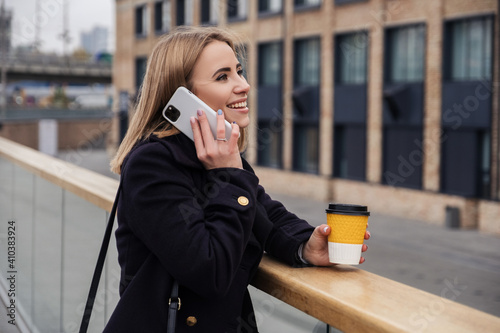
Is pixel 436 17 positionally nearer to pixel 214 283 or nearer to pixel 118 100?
pixel 214 283

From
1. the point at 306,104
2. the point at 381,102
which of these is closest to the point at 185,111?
the point at 381,102

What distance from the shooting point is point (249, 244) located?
93.4 inches

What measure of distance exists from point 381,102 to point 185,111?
22.1 metres

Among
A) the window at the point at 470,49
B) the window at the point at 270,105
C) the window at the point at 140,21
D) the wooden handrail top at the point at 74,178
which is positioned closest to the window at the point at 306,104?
the window at the point at 270,105

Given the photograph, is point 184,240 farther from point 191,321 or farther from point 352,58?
point 352,58

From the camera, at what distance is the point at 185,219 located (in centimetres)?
209

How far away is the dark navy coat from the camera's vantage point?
2.08 meters

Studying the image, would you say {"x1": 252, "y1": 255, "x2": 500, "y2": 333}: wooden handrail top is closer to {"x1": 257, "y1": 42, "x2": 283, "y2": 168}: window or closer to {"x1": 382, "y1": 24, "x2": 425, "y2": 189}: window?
{"x1": 382, "y1": 24, "x2": 425, "y2": 189}: window

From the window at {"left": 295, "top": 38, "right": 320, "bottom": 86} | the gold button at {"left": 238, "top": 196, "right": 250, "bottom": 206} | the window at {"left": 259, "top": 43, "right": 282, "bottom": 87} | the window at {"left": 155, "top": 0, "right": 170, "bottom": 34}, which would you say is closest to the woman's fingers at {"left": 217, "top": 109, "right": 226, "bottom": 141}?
the gold button at {"left": 238, "top": 196, "right": 250, "bottom": 206}

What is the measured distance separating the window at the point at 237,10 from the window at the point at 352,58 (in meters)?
7.19

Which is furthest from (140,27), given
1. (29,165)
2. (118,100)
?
(29,165)

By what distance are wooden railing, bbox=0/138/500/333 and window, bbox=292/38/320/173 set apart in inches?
984

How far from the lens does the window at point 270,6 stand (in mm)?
29578

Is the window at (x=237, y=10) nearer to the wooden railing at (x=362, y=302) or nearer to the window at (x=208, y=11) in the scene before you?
the window at (x=208, y=11)
